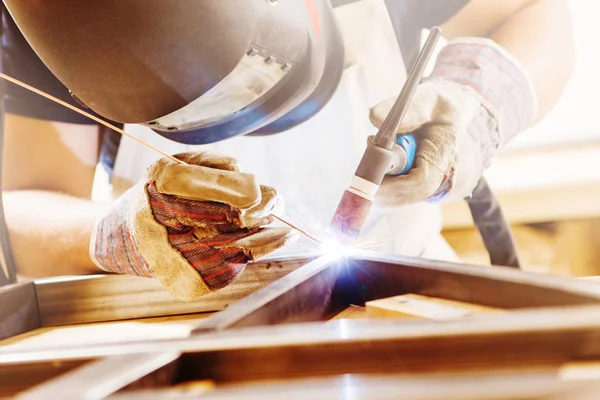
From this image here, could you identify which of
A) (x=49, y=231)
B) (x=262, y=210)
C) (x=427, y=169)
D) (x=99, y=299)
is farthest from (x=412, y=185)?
(x=49, y=231)

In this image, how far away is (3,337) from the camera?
2.42ft

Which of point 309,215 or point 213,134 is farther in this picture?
point 309,215

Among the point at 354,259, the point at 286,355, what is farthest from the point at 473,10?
the point at 286,355

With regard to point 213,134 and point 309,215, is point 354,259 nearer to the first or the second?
point 213,134

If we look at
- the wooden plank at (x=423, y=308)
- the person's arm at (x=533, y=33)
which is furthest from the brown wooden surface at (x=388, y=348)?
the person's arm at (x=533, y=33)

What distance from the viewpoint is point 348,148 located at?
1088 millimetres

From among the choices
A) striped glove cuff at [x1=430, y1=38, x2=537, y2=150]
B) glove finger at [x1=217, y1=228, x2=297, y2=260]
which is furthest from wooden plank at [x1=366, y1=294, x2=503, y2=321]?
striped glove cuff at [x1=430, y1=38, x2=537, y2=150]

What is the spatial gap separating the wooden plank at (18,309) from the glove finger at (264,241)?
16.5 inches

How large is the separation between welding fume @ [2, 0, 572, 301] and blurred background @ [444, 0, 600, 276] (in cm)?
4

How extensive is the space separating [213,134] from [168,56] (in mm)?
304

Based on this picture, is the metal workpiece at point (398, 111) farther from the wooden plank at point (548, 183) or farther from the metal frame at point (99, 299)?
the wooden plank at point (548, 183)

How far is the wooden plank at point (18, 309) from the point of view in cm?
75

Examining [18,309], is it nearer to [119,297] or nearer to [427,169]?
[119,297]

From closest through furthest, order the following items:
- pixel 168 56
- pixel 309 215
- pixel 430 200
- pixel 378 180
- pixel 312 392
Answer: pixel 312 392 < pixel 168 56 < pixel 378 180 < pixel 430 200 < pixel 309 215
